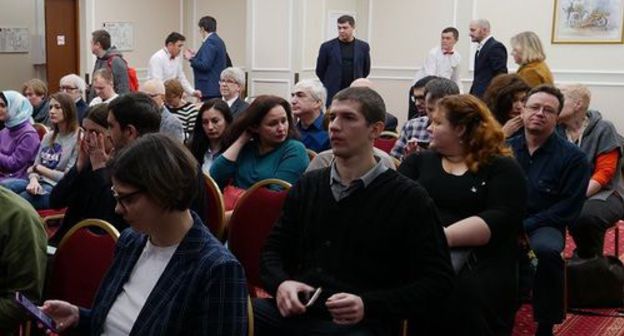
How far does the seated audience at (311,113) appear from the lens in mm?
4566

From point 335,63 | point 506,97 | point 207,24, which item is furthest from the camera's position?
point 207,24

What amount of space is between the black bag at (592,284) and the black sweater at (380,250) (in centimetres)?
168

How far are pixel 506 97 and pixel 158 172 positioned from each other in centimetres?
274

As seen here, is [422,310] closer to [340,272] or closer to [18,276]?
[340,272]

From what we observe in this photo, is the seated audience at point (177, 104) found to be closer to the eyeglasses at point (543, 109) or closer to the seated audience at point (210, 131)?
the seated audience at point (210, 131)

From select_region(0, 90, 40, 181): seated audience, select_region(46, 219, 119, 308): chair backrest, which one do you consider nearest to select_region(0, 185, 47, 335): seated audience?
select_region(46, 219, 119, 308): chair backrest

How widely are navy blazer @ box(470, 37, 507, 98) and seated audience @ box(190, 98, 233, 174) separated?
3.63m

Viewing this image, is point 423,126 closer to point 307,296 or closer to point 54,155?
point 54,155

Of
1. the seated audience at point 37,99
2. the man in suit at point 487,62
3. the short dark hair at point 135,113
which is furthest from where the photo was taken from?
the man in suit at point 487,62

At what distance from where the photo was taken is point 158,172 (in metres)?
1.76

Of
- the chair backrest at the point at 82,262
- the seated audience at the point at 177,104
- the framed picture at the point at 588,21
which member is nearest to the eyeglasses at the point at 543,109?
the chair backrest at the point at 82,262

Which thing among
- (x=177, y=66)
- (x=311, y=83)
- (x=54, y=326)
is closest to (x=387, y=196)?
(x=54, y=326)

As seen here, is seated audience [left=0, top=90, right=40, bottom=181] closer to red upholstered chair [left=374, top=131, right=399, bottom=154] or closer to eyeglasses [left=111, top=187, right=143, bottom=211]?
red upholstered chair [left=374, top=131, right=399, bottom=154]

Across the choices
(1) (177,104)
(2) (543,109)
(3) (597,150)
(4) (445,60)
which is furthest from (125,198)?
(4) (445,60)
